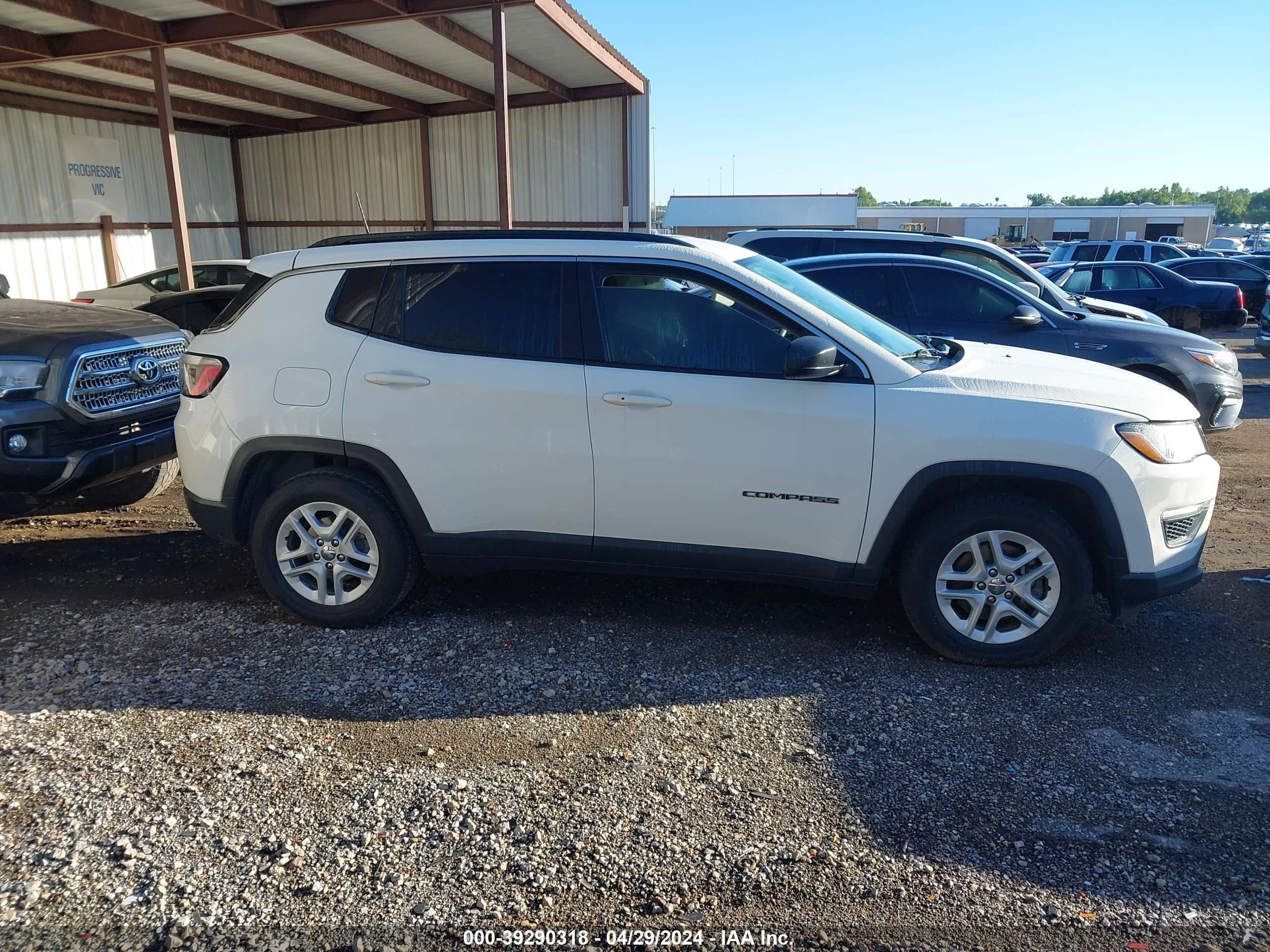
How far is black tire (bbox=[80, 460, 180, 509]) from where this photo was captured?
700cm

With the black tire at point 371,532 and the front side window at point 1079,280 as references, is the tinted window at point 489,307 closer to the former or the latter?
the black tire at point 371,532

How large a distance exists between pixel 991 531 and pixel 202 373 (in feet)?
12.7

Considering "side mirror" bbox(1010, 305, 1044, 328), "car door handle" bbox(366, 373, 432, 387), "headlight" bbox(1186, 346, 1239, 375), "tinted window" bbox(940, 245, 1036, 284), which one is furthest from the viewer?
"tinted window" bbox(940, 245, 1036, 284)

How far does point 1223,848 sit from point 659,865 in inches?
71.5

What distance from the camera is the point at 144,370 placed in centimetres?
616

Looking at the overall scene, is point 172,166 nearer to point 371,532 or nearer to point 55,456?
point 55,456

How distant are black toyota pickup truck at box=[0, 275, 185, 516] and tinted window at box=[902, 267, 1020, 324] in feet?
19.2

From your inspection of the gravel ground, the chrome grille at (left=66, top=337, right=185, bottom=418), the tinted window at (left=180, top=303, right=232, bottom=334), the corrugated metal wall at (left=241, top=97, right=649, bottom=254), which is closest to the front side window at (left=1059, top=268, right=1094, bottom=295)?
the corrugated metal wall at (left=241, top=97, right=649, bottom=254)

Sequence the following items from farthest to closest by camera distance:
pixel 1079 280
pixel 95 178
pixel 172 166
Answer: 1. pixel 95 178
2. pixel 1079 280
3. pixel 172 166

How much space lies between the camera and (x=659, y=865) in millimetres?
2936

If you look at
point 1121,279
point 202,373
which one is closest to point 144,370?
point 202,373

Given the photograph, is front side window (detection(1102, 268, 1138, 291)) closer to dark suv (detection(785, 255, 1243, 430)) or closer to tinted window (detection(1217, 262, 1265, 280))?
tinted window (detection(1217, 262, 1265, 280))

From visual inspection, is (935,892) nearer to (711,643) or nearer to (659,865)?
(659,865)

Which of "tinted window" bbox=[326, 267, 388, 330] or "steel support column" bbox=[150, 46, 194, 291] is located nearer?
"tinted window" bbox=[326, 267, 388, 330]
